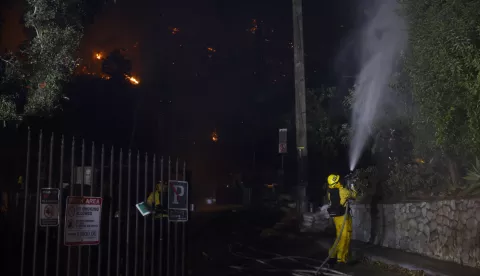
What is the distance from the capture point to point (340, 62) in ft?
74.4

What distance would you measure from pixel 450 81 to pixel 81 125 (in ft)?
46.2

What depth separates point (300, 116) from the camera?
1652cm

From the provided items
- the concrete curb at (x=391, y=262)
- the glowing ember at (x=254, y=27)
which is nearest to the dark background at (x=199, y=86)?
the glowing ember at (x=254, y=27)

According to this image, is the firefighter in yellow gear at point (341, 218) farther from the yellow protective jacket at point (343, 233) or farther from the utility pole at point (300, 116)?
the utility pole at point (300, 116)

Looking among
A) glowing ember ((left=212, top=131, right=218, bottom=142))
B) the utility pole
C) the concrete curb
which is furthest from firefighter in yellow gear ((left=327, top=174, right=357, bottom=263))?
glowing ember ((left=212, top=131, right=218, bottom=142))

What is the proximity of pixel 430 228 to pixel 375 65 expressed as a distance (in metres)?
6.41

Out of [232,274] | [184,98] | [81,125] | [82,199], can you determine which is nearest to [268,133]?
[184,98]

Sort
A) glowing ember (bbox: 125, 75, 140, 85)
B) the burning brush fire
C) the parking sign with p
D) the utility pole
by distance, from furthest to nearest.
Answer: glowing ember (bbox: 125, 75, 140, 85) < the burning brush fire < the utility pole < the parking sign with p

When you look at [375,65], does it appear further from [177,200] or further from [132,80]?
[132,80]

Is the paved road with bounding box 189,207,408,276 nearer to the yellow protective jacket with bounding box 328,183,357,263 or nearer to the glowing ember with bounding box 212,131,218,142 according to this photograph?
the yellow protective jacket with bounding box 328,183,357,263

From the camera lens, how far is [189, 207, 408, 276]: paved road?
9959 mm

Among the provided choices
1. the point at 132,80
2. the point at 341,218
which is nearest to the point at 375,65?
the point at 341,218

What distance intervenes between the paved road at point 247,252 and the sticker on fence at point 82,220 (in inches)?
148

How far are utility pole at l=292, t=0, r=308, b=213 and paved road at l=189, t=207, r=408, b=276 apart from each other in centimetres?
167
